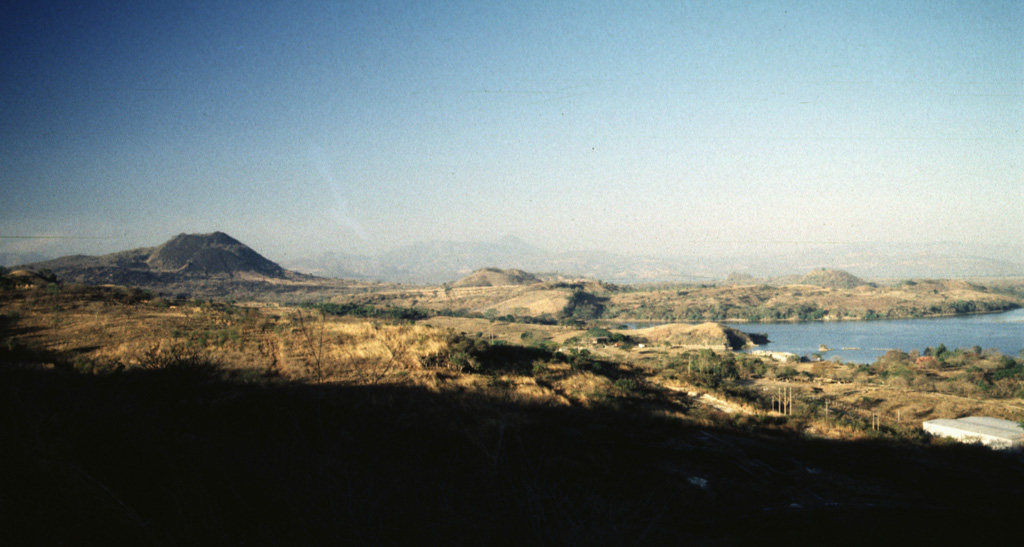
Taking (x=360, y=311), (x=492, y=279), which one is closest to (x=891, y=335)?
(x=360, y=311)

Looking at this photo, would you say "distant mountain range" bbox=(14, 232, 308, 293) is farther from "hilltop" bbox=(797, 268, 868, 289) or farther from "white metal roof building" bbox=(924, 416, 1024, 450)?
"hilltop" bbox=(797, 268, 868, 289)

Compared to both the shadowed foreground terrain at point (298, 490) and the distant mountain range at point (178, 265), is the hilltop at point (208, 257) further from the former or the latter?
the shadowed foreground terrain at point (298, 490)

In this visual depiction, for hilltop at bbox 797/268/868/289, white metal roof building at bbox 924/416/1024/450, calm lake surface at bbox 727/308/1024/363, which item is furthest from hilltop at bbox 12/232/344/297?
hilltop at bbox 797/268/868/289

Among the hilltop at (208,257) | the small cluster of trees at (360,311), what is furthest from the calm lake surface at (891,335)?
the hilltop at (208,257)

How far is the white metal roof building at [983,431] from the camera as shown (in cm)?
1452

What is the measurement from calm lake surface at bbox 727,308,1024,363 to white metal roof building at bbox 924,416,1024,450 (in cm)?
3427

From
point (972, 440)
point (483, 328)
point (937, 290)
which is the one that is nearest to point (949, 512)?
point (972, 440)

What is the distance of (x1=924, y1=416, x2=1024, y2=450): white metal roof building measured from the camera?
47.6 feet

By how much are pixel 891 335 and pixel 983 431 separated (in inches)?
2481

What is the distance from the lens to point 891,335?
65312 millimetres

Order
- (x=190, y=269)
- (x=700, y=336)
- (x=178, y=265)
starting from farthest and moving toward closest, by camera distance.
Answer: (x=178, y=265) < (x=190, y=269) < (x=700, y=336)

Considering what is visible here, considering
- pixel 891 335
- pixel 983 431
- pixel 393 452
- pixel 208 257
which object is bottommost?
pixel 891 335

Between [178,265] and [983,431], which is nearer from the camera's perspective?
[983,431]

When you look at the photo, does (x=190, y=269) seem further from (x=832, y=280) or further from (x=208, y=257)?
(x=832, y=280)
